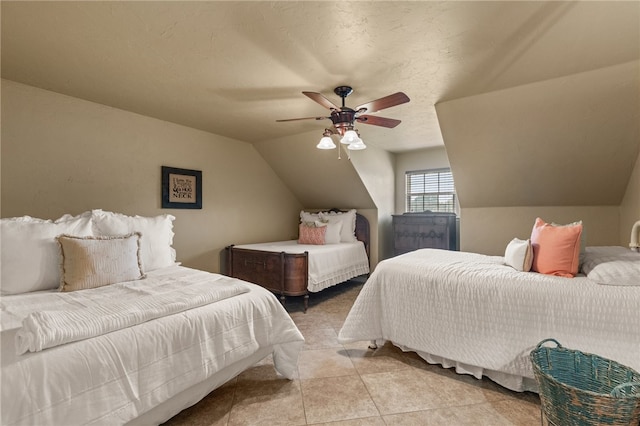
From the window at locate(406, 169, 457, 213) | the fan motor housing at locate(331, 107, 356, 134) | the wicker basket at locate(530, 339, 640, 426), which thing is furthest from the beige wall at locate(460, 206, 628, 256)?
the fan motor housing at locate(331, 107, 356, 134)

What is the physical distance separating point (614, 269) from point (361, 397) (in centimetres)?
170

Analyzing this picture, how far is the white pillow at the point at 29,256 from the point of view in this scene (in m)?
1.78

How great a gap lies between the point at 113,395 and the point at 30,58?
2.47 meters

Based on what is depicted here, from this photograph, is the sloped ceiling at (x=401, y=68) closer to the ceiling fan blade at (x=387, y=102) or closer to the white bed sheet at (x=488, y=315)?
the ceiling fan blade at (x=387, y=102)

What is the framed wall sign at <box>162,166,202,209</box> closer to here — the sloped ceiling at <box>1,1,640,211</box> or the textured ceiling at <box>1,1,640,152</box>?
the sloped ceiling at <box>1,1,640,211</box>

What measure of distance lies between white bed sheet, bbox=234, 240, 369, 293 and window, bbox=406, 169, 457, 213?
1.34 metres

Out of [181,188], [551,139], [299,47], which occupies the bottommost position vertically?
[181,188]

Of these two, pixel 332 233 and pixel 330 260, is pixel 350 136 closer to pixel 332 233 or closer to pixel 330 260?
pixel 330 260

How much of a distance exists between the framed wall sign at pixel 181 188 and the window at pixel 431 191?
3.54 meters

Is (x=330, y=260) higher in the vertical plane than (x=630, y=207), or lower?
lower

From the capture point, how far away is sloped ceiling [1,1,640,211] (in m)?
1.62

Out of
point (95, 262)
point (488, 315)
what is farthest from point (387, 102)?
point (95, 262)

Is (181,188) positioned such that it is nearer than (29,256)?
No

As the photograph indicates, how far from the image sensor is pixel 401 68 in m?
2.22
